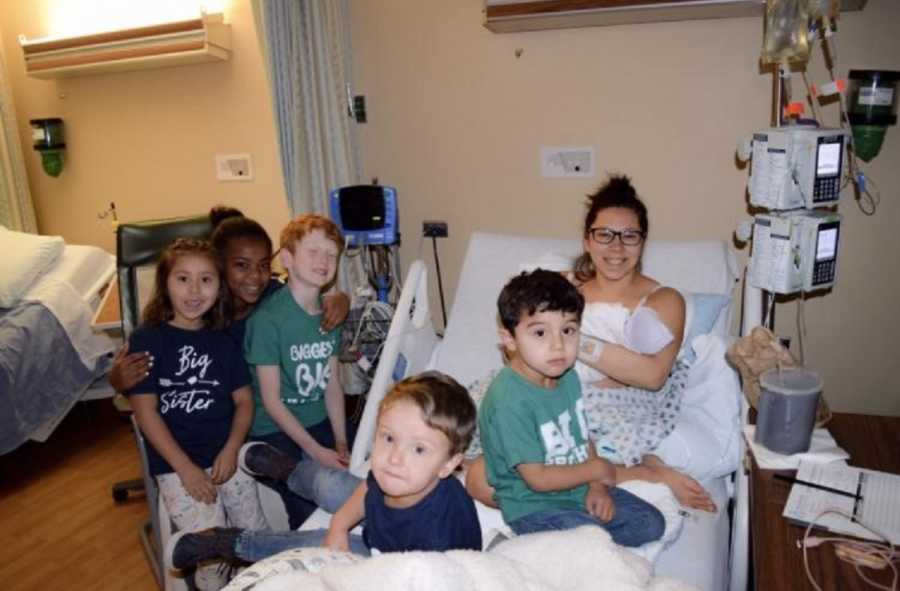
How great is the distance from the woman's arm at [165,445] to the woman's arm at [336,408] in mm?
428

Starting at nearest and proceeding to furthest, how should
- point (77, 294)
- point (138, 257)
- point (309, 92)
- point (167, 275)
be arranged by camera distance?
point (167, 275), point (138, 257), point (309, 92), point (77, 294)

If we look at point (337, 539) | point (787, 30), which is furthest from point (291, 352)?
point (787, 30)

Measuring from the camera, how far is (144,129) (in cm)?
373

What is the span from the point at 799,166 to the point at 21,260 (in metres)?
3.31

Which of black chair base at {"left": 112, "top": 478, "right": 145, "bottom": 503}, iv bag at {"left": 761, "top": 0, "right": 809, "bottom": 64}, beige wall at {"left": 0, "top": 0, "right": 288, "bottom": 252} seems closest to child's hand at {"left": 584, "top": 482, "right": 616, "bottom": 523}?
iv bag at {"left": 761, "top": 0, "right": 809, "bottom": 64}

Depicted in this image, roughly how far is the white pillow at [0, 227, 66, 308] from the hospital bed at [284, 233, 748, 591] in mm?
2033

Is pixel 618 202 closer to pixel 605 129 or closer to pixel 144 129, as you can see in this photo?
pixel 605 129

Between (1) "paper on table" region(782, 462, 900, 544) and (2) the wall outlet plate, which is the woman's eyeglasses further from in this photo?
(2) the wall outlet plate

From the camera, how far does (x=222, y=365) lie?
1900mm

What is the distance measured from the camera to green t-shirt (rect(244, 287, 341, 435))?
192cm

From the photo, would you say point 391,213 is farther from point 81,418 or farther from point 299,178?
point 81,418

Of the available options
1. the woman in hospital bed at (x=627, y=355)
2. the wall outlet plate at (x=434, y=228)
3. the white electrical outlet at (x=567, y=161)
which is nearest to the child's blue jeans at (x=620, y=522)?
the woman in hospital bed at (x=627, y=355)

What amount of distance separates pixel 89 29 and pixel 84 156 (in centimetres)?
74

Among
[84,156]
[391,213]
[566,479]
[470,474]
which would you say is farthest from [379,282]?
[84,156]
